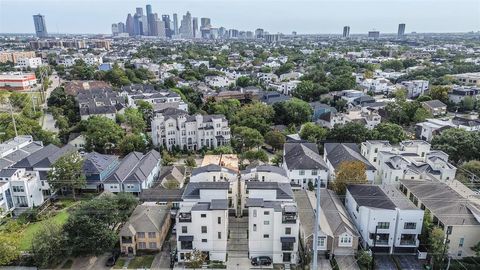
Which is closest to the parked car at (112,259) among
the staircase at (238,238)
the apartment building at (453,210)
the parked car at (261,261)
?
the staircase at (238,238)

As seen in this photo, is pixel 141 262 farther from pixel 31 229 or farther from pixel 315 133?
pixel 315 133

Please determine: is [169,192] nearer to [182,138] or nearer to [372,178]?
[182,138]

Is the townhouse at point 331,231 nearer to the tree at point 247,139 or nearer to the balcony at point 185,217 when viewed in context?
the balcony at point 185,217

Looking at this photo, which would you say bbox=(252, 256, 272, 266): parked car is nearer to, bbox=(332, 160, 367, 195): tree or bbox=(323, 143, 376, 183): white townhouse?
bbox=(332, 160, 367, 195): tree

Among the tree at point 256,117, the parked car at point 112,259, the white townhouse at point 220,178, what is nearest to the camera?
the parked car at point 112,259

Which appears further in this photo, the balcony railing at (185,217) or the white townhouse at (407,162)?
the white townhouse at (407,162)

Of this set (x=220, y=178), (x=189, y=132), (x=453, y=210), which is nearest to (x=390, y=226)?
(x=453, y=210)
